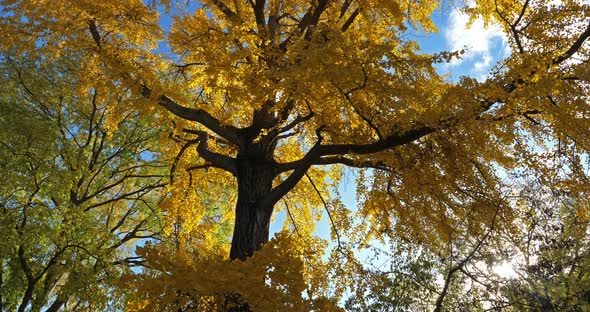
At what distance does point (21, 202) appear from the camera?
6.53 m

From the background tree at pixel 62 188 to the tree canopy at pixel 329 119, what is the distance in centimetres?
131

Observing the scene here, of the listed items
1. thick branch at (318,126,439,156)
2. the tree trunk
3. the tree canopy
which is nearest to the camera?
the tree canopy

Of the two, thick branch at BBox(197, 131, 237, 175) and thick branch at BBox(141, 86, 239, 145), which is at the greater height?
thick branch at BBox(141, 86, 239, 145)

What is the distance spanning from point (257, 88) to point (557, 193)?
3958 mm

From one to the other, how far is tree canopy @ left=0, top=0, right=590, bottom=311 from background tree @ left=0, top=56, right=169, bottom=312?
51.7 inches

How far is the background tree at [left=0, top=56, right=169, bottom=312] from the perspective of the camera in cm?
610

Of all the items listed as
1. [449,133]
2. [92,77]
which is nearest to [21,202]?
[92,77]

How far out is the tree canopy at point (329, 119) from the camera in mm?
3525

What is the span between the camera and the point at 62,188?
23.0 feet

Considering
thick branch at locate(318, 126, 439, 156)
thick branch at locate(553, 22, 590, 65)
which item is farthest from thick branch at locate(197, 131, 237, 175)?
thick branch at locate(553, 22, 590, 65)

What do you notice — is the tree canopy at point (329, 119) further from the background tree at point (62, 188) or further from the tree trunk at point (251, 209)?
the background tree at point (62, 188)

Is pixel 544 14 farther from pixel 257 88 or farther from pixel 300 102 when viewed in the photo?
pixel 257 88

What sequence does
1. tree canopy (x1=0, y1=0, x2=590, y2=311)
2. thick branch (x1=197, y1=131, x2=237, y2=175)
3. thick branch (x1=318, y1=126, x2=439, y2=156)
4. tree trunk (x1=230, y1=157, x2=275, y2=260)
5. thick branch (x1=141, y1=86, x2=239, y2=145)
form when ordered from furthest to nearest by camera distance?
thick branch (x1=141, y1=86, x2=239, y2=145)
thick branch (x1=197, y1=131, x2=237, y2=175)
tree trunk (x1=230, y1=157, x2=275, y2=260)
thick branch (x1=318, y1=126, x2=439, y2=156)
tree canopy (x1=0, y1=0, x2=590, y2=311)

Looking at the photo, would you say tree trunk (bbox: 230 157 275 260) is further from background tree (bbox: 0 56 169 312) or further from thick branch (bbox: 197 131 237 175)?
background tree (bbox: 0 56 169 312)
